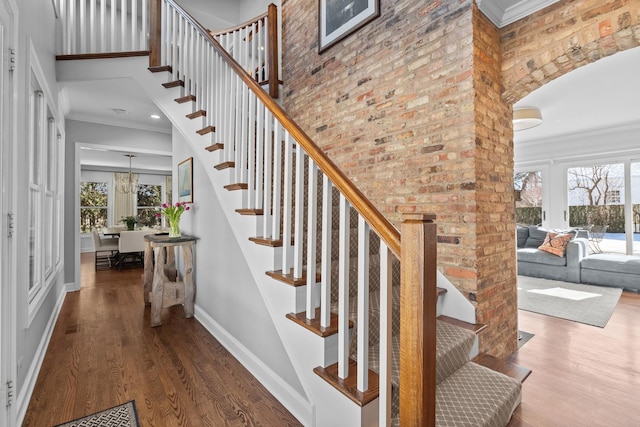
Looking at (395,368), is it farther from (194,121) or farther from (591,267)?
(591,267)

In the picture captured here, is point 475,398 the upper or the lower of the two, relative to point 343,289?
lower

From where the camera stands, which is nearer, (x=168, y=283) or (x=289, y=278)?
(x=289, y=278)

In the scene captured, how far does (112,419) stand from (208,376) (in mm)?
592

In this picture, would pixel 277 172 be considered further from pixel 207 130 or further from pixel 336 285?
pixel 207 130

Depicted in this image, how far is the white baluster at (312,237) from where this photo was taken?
59.9 inches

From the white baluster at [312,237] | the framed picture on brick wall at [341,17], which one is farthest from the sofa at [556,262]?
the white baluster at [312,237]

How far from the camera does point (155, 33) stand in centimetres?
304

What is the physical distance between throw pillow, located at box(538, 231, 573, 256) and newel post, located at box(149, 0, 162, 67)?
20.3 feet

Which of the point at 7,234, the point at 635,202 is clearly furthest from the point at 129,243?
the point at 635,202

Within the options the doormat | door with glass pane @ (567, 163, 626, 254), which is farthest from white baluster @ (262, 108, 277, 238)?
door with glass pane @ (567, 163, 626, 254)

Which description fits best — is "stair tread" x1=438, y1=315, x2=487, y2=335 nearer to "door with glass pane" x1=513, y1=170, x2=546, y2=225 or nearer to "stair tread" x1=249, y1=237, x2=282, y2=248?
"stair tread" x1=249, y1=237, x2=282, y2=248

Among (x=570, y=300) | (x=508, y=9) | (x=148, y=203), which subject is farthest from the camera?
(x=148, y=203)

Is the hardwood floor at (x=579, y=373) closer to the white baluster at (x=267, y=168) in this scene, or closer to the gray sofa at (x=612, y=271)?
the gray sofa at (x=612, y=271)

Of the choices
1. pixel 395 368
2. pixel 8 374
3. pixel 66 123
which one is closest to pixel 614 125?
pixel 395 368
